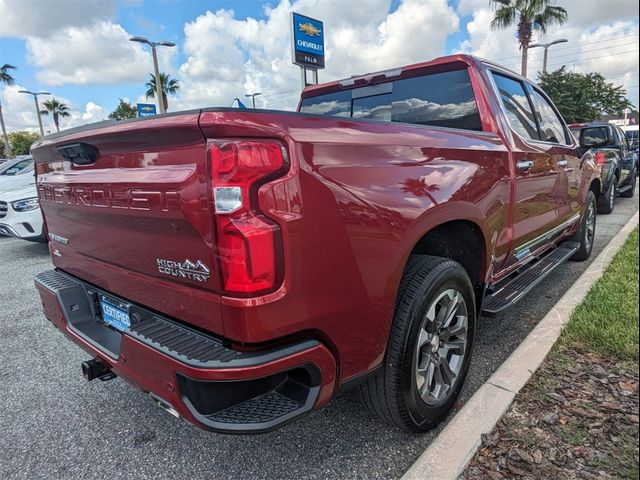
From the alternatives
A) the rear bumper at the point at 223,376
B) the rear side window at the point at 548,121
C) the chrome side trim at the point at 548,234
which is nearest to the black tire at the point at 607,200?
the chrome side trim at the point at 548,234

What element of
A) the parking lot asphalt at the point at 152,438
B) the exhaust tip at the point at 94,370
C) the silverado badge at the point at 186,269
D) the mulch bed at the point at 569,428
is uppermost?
the silverado badge at the point at 186,269

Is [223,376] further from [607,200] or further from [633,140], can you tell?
[633,140]

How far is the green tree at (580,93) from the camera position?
2728 cm

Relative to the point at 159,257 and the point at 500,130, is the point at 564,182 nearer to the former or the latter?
the point at 500,130

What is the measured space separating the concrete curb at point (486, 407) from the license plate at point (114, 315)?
1476 mm

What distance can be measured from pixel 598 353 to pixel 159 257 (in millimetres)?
2824

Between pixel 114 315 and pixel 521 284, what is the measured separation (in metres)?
2.80

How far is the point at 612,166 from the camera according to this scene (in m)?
8.50

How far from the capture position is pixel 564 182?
13.3ft

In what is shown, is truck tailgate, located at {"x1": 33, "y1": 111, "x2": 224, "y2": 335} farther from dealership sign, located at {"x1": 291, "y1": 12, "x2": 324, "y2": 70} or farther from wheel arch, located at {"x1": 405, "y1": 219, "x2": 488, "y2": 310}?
dealership sign, located at {"x1": 291, "y1": 12, "x2": 324, "y2": 70}

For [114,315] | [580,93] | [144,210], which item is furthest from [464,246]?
[580,93]

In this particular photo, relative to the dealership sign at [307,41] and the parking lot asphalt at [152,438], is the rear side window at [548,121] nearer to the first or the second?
the parking lot asphalt at [152,438]

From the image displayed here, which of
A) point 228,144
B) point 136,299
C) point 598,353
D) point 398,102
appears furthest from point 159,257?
point 598,353

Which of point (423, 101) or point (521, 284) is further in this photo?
point (521, 284)
